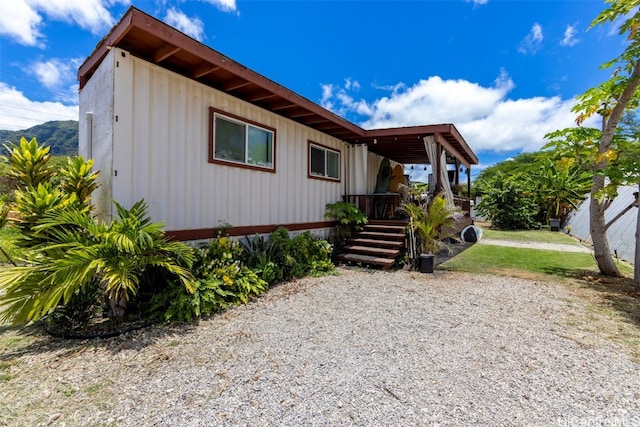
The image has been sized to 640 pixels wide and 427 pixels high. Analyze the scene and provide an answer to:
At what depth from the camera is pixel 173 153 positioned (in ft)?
14.7

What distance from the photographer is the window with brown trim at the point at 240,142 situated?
5.08 metres

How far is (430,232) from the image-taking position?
20.6 ft

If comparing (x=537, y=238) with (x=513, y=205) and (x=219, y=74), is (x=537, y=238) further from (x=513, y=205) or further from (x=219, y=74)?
(x=219, y=74)

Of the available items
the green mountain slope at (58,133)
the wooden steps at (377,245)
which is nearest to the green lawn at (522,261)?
the wooden steps at (377,245)

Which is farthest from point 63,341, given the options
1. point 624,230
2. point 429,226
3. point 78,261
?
point 624,230

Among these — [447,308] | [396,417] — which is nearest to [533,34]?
[447,308]

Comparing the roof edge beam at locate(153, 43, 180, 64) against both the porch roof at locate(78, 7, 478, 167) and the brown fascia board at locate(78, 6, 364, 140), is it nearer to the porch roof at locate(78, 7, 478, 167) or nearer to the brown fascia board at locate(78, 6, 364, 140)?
the porch roof at locate(78, 7, 478, 167)

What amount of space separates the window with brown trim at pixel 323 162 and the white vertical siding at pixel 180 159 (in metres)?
1.13

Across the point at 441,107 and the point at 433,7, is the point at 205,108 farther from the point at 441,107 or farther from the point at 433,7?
the point at 441,107

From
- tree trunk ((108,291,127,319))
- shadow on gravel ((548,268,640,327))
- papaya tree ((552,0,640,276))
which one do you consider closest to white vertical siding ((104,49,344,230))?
tree trunk ((108,291,127,319))

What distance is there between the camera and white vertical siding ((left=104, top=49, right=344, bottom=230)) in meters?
3.92

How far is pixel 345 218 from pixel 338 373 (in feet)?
17.4

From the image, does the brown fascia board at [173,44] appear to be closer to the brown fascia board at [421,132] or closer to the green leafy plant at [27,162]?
the green leafy plant at [27,162]

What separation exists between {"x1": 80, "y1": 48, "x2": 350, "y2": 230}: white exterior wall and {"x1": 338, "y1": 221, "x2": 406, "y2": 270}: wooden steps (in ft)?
6.56
